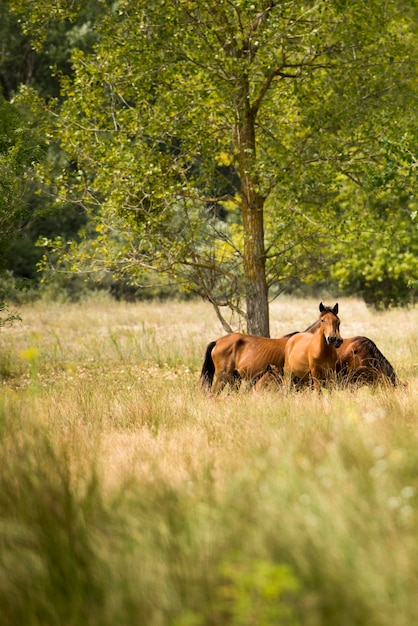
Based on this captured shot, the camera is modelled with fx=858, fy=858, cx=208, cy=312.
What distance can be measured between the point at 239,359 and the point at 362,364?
146 cm

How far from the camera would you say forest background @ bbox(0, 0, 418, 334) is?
452 inches

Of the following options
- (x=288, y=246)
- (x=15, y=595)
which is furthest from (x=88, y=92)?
(x=15, y=595)

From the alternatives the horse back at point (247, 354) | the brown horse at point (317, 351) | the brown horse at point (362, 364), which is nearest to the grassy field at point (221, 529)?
the brown horse at point (317, 351)

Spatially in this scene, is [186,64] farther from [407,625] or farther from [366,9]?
[407,625]

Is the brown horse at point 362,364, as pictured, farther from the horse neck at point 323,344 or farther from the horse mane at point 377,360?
the horse neck at point 323,344

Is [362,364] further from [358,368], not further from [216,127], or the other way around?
[216,127]

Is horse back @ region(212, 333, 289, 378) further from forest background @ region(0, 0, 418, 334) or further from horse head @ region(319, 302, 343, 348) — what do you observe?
forest background @ region(0, 0, 418, 334)

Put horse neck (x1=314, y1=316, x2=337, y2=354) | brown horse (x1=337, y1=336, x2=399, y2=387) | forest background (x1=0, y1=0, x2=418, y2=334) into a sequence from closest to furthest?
horse neck (x1=314, y1=316, x2=337, y2=354) < brown horse (x1=337, y1=336, x2=399, y2=387) < forest background (x1=0, y1=0, x2=418, y2=334)

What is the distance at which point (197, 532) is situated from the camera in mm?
3355

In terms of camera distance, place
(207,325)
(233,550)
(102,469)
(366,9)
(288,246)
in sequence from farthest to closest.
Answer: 1. (207,325)
2. (288,246)
3. (366,9)
4. (102,469)
5. (233,550)

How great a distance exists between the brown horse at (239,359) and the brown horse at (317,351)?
0.19m

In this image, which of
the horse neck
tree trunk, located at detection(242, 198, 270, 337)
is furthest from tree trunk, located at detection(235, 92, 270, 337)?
the horse neck

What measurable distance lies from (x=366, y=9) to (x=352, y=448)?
9.22 meters

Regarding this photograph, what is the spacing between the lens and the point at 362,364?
9.45 m
